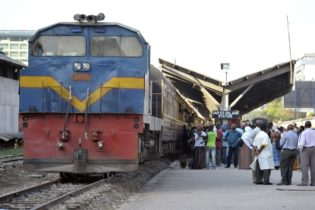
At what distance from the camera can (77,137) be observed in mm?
A: 13531

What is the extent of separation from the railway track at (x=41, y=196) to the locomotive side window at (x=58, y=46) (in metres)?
3.29

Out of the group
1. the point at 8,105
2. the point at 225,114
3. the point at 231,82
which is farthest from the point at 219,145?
the point at 8,105

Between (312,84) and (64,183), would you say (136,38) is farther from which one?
(312,84)

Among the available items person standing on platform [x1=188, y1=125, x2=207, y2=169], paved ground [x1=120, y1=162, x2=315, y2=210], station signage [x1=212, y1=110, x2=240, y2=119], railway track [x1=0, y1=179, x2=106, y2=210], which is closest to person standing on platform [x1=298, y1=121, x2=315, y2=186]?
paved ground [x1=120, y1=162, x2=315, y2=210]

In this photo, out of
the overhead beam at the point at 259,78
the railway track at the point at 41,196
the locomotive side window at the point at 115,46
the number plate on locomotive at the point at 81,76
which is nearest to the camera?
the railway track at the point at 41,196

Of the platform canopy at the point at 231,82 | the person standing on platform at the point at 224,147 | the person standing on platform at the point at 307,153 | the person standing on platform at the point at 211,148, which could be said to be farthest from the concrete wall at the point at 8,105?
the person standing on platform at the point at 307,153

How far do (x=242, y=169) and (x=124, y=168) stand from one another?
8537mm

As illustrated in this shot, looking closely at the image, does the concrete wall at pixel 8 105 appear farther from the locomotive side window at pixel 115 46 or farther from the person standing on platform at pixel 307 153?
the person standing on platform at pixel 307 153

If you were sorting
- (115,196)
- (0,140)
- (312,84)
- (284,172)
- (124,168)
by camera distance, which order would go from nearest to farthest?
(115,196), (124,168), (284,172), (0,140), (312,84)

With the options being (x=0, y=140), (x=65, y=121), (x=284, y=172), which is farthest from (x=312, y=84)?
(x=65, y=121)

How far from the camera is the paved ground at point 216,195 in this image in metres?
10.8

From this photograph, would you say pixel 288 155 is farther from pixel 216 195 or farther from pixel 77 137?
pixel 77 137

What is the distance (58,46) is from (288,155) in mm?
6586

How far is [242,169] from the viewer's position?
68.7 feet
